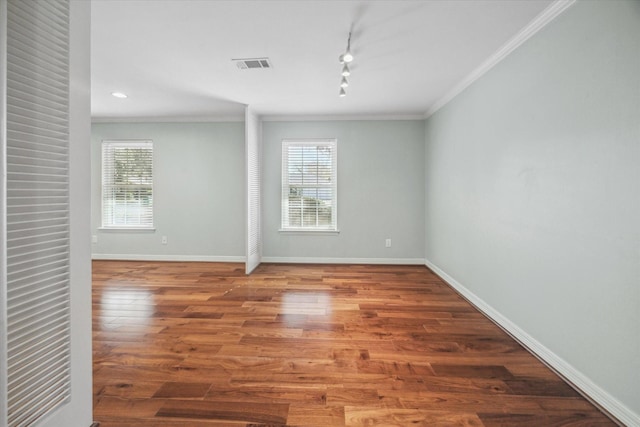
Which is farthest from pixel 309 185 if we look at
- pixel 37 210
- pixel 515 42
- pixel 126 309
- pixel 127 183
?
pixel 37 210

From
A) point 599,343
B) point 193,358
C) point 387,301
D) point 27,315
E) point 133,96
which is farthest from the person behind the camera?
point 133,96

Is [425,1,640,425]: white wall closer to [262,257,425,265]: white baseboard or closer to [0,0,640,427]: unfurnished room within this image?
[0,0,640,427]: unfurnished room

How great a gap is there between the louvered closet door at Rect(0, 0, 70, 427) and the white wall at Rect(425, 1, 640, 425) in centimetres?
261

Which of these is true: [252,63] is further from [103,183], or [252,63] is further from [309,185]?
[103,183]

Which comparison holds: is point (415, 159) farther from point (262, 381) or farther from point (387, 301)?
point (262, 381)

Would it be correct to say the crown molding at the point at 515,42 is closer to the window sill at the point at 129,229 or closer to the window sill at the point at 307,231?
the window sill at the point at 307,231

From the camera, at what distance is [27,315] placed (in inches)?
44.6

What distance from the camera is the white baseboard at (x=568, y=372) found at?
1556 millimetres

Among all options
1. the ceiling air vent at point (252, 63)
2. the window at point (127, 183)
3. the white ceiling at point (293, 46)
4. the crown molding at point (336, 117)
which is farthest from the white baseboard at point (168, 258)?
the ceiling air vent at point (252, 63)

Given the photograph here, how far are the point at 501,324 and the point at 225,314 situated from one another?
251cm

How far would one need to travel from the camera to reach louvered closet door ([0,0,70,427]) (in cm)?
109

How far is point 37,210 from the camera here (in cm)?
118

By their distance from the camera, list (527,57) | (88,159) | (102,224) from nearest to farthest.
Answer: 1. (88,159)
2. (527,57)
3. (102,224)

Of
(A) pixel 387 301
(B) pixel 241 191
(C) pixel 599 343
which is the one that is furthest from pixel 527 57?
(B) pixel 241 191
